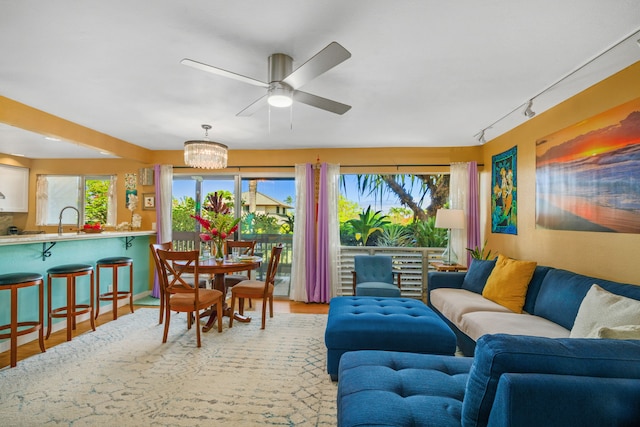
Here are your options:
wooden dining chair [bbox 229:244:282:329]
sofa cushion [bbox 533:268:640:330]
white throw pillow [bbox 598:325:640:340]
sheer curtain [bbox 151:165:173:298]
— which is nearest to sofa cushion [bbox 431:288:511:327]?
sofa cushion [bbox 533:268:640:330]

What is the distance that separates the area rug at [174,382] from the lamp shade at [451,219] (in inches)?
91.6

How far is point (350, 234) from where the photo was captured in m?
5.91

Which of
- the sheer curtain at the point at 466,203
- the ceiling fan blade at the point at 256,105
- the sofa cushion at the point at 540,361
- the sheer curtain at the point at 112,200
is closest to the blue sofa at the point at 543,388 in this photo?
the sofa cushion at the point at 540,361

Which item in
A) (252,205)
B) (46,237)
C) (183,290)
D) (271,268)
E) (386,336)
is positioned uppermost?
(252,205)

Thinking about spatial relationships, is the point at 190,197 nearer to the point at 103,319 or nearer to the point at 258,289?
the point at 103,319

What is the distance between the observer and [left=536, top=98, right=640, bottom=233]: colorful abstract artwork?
7.95ft

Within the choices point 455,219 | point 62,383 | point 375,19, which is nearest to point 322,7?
point 375,19

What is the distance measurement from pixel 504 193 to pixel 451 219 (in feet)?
2.41

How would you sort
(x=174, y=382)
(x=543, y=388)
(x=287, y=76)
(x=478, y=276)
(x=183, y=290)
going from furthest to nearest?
(x=478, y=276)
(x=183, y=290)
(x=174, y=382)
(x=287, y=76)
(x=543, y=388)

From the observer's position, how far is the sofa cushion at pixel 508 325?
2.35 metres

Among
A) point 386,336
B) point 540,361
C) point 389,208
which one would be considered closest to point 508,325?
point 386,336

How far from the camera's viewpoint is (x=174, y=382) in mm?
2482

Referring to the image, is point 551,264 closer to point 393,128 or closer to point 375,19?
point 393,128

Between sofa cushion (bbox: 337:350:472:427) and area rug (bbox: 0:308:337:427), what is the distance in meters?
0.55
